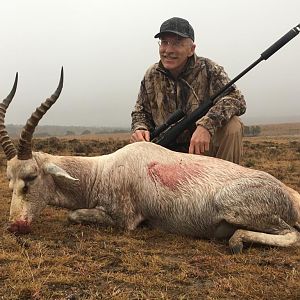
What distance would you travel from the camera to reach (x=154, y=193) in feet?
17.5

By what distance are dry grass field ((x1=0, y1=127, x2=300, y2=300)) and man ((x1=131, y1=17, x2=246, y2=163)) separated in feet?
6.04

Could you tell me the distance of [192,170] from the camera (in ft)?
17.8

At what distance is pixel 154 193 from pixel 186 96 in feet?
8.22

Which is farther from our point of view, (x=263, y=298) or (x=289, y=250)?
(x=289, y=250)

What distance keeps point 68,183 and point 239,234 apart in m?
2.20

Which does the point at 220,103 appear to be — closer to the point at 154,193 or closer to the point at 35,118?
the point at 154,193

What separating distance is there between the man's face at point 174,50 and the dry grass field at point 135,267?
2.79m

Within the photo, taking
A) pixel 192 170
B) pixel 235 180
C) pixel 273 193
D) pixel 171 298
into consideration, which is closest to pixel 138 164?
pixel 192 170

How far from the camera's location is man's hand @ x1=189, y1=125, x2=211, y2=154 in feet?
20.1

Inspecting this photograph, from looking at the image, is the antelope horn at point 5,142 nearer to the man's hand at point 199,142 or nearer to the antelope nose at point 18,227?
the antelope nose at point 18,227

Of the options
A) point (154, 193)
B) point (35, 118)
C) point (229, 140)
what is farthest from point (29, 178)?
point (229, 140)

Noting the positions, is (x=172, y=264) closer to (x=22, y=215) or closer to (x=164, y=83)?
(x=22, y=215)

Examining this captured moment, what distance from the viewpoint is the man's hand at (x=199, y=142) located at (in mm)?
6137

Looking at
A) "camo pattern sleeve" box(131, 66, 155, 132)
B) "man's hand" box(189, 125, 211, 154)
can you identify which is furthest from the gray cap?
"man's hand" box(189, 125, 211, 154)
